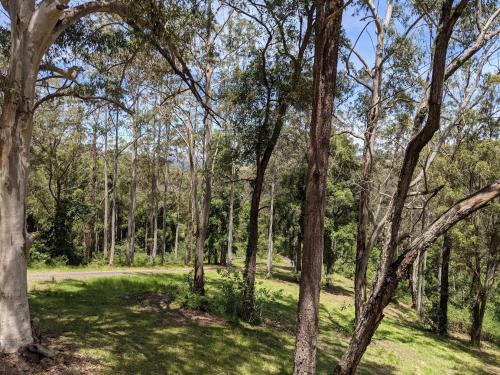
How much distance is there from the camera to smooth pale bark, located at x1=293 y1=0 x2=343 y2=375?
5109mm

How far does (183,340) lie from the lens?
8.73 meters

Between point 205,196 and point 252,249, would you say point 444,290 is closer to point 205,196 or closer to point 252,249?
point 252,249

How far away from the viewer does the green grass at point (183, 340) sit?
7.41 m

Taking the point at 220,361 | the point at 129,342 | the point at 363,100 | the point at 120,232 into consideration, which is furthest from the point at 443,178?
the point at 120,232

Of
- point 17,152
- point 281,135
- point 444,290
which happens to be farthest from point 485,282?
point 17,152

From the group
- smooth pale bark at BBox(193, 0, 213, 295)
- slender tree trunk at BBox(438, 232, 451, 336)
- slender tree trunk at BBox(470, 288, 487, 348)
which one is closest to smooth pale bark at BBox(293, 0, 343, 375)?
smooth pale bark at BBox(193, 0, 213, 295)

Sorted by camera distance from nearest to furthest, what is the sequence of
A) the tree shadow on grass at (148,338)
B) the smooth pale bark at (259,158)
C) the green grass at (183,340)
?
1. the tree shadow on grass at (148,338)
2. the green grass at (183,340)
3. the smooth pale bark at (259,158)

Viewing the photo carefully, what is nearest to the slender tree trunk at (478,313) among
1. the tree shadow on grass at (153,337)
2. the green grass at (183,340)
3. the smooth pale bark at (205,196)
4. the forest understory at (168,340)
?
the forest understory at (168,340)

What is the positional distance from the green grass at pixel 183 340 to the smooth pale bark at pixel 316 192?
289cm

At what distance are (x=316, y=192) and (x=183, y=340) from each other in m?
5.29

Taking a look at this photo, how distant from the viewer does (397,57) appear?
41.7 ft

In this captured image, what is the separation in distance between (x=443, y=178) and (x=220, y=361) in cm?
1492

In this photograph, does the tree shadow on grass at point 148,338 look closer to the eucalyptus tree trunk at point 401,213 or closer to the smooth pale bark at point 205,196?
the smooth pale bark at point 205,196

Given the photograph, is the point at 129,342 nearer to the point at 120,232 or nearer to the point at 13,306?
the point at 13,306
